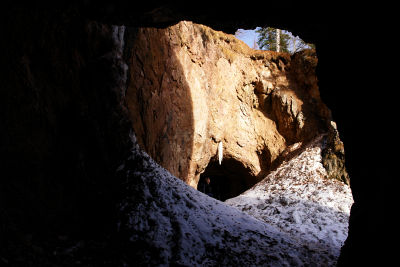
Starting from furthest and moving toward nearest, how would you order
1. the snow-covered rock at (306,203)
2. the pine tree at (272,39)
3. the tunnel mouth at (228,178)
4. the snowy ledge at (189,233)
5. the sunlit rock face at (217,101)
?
the pine tree at (272,39)
the tunnel mouth at (228,178)
the sunlit rock face at (217,101)
the snow-covered rock at (306,203)
the snowy ledge at (189,233)

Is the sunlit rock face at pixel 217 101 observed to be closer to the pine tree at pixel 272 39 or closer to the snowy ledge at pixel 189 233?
the snowy ledge at pixel 189 233

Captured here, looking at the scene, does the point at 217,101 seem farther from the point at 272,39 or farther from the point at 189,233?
→ the point at 272,39

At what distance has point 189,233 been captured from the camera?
3822mm

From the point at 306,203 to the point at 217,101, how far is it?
20.5ft

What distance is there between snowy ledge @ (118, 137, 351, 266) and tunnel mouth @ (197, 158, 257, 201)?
7363 mm

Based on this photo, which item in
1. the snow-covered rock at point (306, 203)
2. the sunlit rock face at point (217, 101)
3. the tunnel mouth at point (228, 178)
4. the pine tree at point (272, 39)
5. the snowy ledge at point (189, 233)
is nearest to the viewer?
the snowy ledge at point (189, 233)

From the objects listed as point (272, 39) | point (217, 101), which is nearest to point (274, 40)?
point (272, 39)

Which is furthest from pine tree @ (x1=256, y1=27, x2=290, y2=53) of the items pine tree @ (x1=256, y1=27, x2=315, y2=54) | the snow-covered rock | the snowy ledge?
the snowy ledge

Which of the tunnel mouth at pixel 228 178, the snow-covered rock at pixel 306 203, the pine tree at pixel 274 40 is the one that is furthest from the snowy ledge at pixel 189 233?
the pine tree at pixel 274 40

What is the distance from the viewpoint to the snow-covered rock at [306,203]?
5.42m

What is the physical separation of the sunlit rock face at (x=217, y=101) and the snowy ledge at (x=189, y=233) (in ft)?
7.71

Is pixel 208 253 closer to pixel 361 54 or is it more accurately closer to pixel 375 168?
pixel 375 168

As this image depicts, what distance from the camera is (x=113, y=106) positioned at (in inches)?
161

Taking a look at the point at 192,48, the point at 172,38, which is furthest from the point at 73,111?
the point at 192,48
